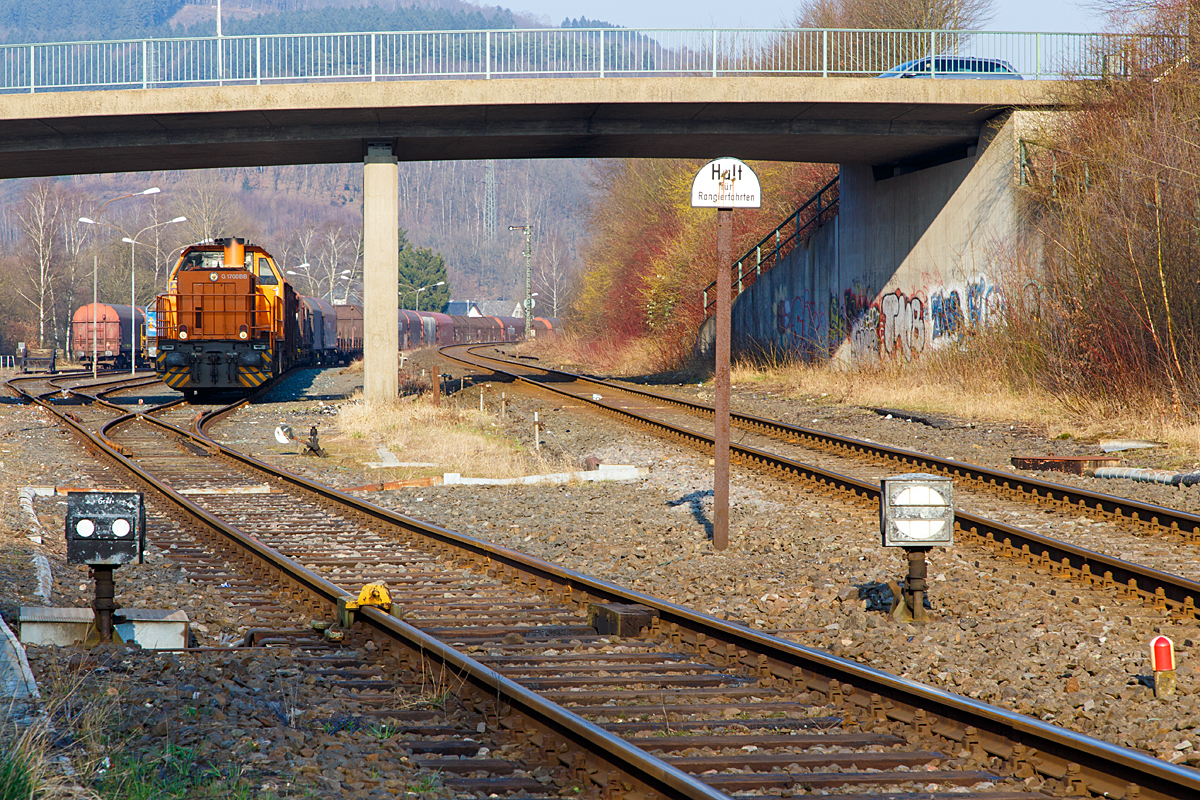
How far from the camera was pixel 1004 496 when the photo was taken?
455 inches

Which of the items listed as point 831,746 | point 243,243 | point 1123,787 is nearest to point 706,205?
point 831,746

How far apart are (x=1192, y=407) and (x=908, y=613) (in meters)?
10.8

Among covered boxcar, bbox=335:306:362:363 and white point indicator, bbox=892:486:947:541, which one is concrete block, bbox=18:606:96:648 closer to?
white point indicator, bbox=892:486:947:541

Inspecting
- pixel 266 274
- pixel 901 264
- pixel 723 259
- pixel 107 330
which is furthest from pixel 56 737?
pixel 107 330

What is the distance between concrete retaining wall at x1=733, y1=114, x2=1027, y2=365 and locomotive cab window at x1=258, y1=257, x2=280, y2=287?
1389cm

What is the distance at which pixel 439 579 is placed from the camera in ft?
27.4

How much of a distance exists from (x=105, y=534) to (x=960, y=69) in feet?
69.3

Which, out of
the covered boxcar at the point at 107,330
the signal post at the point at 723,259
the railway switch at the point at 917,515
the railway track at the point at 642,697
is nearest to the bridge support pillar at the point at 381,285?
the railway track at the point at 642,697

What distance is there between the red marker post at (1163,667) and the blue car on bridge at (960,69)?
57.2 feet

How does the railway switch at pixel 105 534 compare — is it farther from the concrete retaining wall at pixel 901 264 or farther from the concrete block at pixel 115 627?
the concrete retaining wall at pixel 901 264

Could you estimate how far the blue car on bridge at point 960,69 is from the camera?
70.2ft

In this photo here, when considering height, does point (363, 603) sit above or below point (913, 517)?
below

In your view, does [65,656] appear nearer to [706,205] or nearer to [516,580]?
[516,580]

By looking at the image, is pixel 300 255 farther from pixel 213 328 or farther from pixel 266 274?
pixel 213 328
